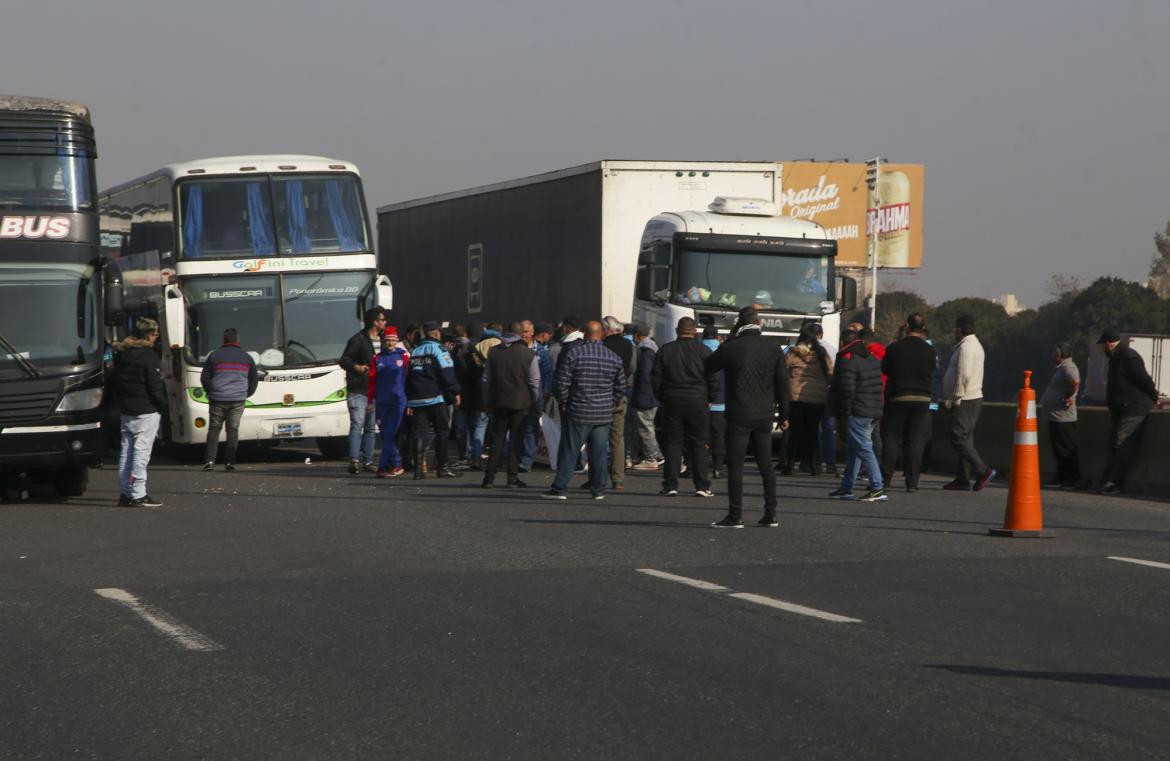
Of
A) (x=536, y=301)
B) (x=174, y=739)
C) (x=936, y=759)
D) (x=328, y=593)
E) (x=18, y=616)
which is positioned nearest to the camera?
(x=936, y=759)

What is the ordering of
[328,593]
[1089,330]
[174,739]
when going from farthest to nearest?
[1089,330], [328,593], [174,739]

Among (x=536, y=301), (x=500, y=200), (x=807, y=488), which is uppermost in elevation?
(x=500, y=200)

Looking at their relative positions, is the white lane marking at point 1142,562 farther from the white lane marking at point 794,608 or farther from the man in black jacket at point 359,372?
the man in black jacket at point 359,372

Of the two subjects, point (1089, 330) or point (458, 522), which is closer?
point (458, 522)

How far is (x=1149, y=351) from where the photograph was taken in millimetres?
27719

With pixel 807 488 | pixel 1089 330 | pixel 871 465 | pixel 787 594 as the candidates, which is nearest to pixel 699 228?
pixel 807 488

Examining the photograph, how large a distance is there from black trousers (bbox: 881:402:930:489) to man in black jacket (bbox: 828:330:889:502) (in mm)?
498

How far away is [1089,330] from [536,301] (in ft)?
204

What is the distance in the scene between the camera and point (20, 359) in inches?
632

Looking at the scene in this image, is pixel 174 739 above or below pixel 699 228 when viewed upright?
below

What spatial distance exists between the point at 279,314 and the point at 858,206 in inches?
2131

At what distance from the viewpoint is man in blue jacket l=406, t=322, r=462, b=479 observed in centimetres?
1884

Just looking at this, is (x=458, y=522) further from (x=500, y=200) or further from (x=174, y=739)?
(x=500, y=200)

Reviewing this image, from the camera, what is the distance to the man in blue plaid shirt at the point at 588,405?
639 inches
